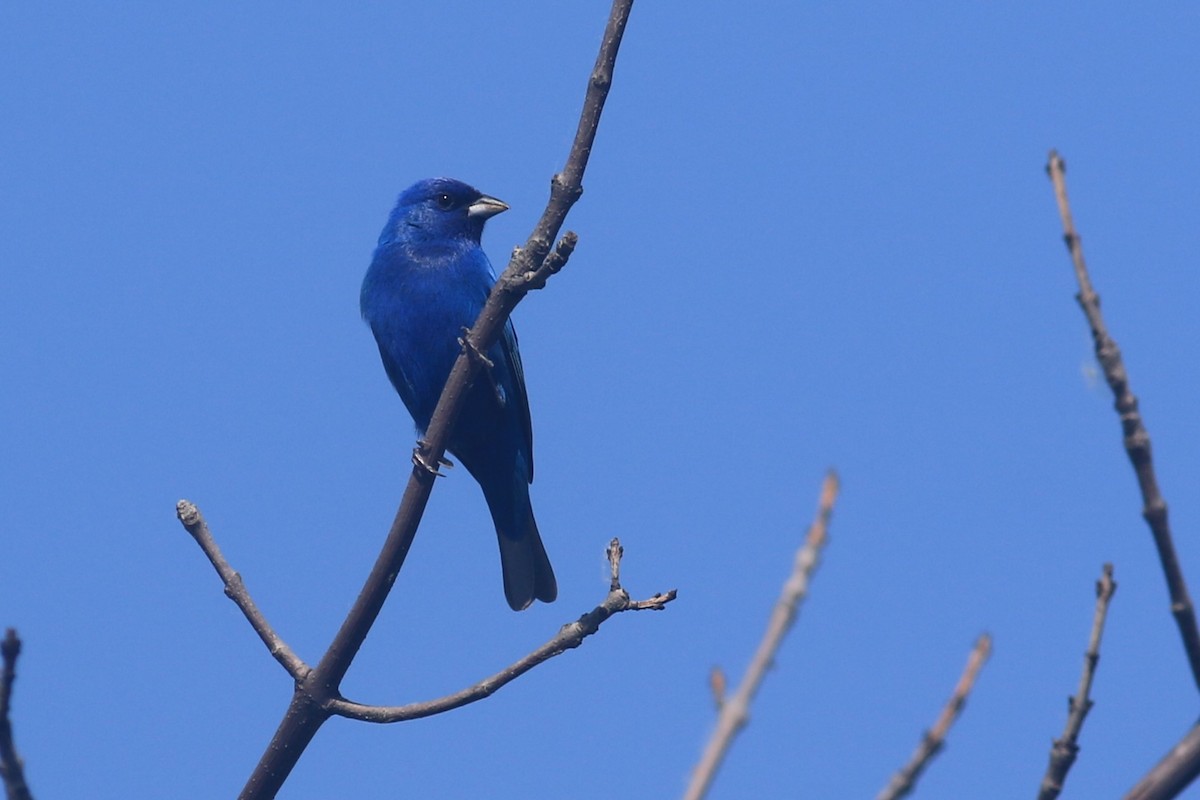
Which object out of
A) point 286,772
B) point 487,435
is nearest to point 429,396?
point 487,435

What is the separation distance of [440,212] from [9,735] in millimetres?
7937

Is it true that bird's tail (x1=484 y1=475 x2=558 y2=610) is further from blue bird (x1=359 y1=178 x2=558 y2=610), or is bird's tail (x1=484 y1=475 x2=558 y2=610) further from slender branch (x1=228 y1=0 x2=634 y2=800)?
slender branch (x1=228 y1=0 x2=634 y2=800)

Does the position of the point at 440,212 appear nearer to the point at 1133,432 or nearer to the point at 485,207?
the point at 485,207

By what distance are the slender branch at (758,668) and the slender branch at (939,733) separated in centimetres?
21

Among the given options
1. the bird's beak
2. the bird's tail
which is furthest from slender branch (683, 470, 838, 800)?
the bird's beak

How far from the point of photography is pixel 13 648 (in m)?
2.71

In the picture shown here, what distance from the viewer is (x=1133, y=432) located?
2145mm

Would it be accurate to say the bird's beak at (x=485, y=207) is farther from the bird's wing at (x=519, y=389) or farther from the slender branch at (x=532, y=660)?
the slender branch at (x=532, y=660)

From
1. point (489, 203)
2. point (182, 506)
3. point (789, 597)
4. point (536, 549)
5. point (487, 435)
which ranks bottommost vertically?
point (789, 597)

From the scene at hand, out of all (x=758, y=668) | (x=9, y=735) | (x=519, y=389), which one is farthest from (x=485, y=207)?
(x=758, y=668)

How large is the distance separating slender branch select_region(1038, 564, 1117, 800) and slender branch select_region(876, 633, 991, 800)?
0.85 ft

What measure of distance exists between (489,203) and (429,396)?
1.93 metres

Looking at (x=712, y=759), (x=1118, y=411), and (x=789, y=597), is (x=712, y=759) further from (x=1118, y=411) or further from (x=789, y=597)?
(x=1118, y=411)

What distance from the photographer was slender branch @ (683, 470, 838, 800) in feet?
5.83
